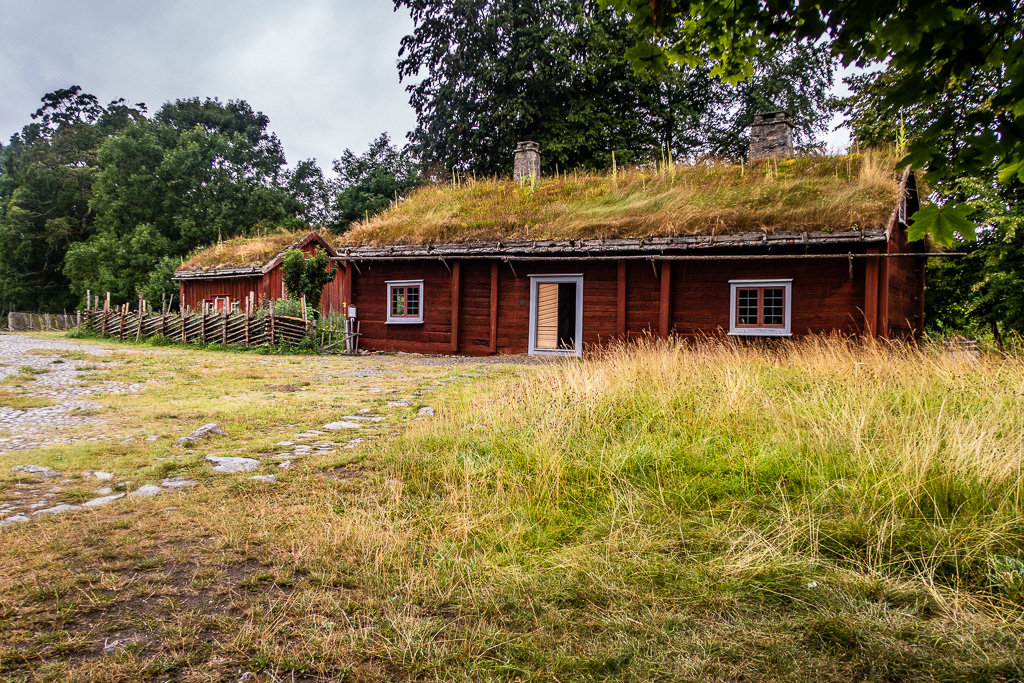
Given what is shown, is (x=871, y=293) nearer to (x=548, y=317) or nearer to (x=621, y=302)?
(x=621, y=302)

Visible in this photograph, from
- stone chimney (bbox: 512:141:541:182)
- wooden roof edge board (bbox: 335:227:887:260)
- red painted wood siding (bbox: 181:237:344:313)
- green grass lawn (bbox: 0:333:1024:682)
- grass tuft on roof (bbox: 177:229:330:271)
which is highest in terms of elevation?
stone chimney (bbox: 512:141:541:182)

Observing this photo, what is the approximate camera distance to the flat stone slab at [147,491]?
177 inches

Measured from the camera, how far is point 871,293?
43.9ft

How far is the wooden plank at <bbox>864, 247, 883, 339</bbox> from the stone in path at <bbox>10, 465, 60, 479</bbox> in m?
14.1

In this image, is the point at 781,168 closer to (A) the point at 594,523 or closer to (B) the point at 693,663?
(A) the point at 594,523

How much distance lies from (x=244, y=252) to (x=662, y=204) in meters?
20.5

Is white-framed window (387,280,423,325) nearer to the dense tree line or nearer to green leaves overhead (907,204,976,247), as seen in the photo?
green leaves overhead (907,204,976,247)

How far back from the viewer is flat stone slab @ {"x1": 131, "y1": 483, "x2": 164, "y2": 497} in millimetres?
4484

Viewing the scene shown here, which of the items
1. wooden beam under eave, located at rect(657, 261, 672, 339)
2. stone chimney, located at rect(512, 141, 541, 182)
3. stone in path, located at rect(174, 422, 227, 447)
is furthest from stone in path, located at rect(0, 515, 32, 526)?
stone chimney, located at rect(512, 141, 541, 182)

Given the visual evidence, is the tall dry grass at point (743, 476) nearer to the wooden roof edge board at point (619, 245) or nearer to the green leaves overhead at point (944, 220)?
the green leaves overhead at point (944, 220)

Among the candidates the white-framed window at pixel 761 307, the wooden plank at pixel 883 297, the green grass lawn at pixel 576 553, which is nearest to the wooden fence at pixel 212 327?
the white-framed window at pixel 761 307

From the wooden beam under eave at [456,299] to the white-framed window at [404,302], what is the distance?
46.8 inches

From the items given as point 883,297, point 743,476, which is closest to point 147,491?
point 743,476

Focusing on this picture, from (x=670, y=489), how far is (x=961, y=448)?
193 cm
